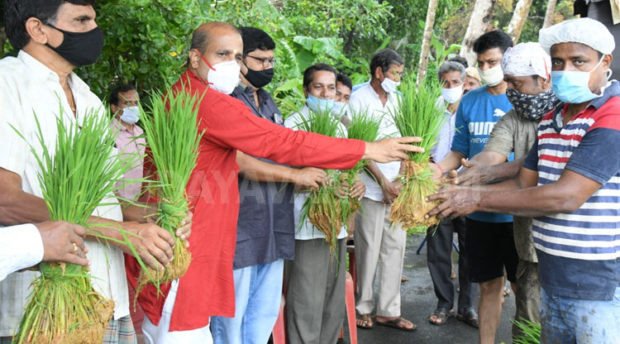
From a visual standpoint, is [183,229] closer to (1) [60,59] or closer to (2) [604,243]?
(1) [60,59]

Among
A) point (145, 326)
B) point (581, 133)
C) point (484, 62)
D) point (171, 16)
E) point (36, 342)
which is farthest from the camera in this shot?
point (171, 16)

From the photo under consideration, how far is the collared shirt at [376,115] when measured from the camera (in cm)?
475

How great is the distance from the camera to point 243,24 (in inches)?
239

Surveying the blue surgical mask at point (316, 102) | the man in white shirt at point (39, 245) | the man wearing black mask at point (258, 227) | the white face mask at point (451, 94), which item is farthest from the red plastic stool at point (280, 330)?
the white face mask at point (451, 94)

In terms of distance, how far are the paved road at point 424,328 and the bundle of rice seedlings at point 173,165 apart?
2.71 meters

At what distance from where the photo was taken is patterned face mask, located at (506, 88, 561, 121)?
3.46 meters

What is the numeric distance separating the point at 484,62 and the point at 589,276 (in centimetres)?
235

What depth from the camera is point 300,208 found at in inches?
149

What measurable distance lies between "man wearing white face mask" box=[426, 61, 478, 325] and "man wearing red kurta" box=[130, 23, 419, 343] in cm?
237

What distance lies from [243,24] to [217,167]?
3.57 metres

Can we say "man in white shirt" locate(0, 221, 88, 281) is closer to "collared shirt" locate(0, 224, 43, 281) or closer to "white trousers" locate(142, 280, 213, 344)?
"collared shirt" locate(0, 224, 43, 281)

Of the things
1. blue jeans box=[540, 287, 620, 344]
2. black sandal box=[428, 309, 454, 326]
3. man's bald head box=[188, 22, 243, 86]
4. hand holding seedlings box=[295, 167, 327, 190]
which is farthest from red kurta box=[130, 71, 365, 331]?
black sandal box=[428, 309, 454, 326]

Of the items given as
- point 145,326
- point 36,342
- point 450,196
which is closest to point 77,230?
point 36,342

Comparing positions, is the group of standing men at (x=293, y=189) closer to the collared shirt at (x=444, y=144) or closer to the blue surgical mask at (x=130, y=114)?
the collared shirt at (x=444, y=144)
